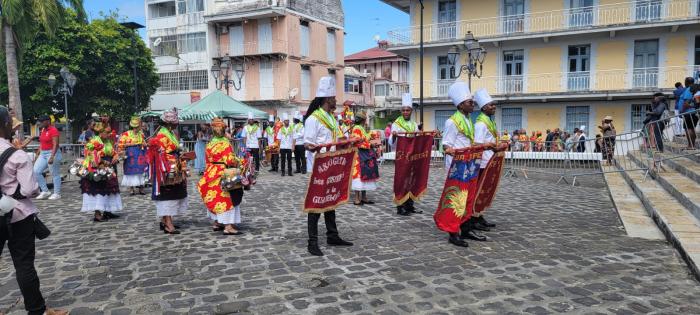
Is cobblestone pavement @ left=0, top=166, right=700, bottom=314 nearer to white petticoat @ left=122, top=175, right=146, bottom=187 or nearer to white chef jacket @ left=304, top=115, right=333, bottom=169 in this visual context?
white chef jacket @ left=304, top=115, right=333, bottom=169

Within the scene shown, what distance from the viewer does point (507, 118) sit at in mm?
25766

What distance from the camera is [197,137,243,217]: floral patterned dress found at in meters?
6.71

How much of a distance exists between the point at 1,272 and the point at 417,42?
23742mm

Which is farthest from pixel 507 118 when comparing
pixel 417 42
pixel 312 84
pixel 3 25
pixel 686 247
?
pixel 3 25

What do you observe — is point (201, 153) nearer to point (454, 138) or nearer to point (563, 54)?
point (454, 138)

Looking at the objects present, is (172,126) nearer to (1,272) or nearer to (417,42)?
(1,272)

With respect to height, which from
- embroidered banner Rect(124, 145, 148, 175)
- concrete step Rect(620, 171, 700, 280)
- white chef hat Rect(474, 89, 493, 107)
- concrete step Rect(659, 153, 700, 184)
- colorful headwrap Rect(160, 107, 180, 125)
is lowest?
concrete step Rect(620, 171, 700, 280)

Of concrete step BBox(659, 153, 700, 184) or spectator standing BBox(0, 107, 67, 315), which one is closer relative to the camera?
spectator standing BBox(0, 107, 67, 315)

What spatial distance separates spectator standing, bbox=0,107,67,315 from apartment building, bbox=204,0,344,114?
95.5 ft

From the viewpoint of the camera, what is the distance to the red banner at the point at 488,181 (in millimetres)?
6418

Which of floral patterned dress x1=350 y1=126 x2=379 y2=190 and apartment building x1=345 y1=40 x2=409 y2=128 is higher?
apartment building x1=345 y1=40 x2=409 y2=128

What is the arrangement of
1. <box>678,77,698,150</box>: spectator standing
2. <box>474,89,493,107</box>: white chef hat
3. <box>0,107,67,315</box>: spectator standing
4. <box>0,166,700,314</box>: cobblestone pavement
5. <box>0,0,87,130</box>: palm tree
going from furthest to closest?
<box>0,0,87,130</box>: palm tree, <box>678,77,698,150</box>: spectator standing, <box>474,89,493,107</box>: white chef hat, <box>0,166,700,314</box>: cobblestone pavement, <box>0,107,67,315</box>: spectator standing

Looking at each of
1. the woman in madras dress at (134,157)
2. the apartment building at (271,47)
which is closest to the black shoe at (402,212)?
the woman in madras dress at (134,157)

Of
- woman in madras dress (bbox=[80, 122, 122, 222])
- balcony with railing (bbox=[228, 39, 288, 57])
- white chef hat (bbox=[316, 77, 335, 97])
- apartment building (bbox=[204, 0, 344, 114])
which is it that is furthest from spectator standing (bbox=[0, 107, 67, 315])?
balcony with railing (bbox=[228, 39, 288, 57])
